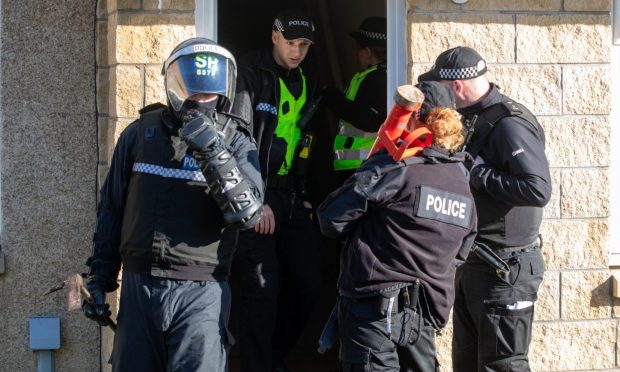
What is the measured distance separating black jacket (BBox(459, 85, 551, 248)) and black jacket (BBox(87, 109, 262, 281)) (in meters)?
1.21

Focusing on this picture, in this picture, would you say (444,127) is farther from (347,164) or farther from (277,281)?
(347,164)

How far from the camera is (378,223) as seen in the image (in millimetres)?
4168

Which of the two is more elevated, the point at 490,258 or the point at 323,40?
the point at 323,40

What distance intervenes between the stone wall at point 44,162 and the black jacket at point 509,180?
218cm

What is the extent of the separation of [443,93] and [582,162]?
5.98ft

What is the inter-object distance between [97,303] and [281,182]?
1771 millimetres

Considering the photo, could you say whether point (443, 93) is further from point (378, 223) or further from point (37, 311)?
point (37, 311)

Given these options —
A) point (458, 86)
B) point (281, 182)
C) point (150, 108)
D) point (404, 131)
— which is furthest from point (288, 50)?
point (404, 131)

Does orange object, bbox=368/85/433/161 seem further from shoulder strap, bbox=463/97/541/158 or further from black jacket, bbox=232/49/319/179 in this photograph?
Result: black jacket, bbox=232/49/319/179

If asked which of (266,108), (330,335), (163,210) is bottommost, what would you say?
(330,335)

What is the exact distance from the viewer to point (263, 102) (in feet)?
18.7

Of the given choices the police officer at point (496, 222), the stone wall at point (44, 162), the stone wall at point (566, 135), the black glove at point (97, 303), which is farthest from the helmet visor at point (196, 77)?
the stone wall at point (566, 135)

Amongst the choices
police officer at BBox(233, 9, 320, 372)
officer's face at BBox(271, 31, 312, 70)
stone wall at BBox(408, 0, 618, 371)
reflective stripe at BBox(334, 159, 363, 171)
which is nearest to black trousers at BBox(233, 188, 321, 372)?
police officer at BBox(233, 9, 320, 372)

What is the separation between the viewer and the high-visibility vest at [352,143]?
20.2 feet
